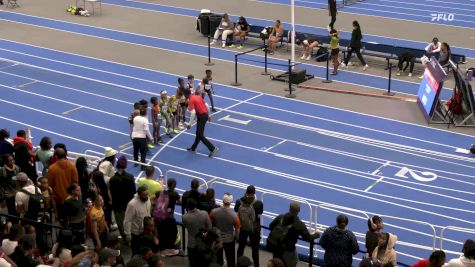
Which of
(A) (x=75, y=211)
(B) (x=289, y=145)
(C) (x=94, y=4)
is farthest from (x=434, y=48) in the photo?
(C) (x=94, y=4)

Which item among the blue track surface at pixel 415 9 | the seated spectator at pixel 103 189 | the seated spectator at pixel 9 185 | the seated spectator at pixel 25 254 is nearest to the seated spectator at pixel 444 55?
the blue track surface at pixel 415 9

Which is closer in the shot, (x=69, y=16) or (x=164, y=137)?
(x=164, y=137)

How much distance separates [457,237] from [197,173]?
6.31 m

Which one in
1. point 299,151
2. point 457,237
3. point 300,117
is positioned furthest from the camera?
point 300,117

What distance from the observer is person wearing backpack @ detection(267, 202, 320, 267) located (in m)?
11.7

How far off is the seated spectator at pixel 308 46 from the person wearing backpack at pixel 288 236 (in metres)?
17.5

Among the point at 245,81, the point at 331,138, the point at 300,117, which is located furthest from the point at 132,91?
the point at 331,138

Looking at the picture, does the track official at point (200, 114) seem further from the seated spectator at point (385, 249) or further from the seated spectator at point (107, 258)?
the seated spectator at point (107, 258)

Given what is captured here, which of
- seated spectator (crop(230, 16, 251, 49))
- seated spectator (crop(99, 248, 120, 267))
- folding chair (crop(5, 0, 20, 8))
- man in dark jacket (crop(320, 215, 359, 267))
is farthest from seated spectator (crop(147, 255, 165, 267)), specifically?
folding chair (crop(5, 0, 20, 8))

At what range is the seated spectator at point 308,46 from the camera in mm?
28750

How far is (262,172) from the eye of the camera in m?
19.5

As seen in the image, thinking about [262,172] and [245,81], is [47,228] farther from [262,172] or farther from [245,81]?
[245,81]

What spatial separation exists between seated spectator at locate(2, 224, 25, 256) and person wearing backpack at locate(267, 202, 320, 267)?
136 inches

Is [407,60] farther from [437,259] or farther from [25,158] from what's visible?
[437,259]
